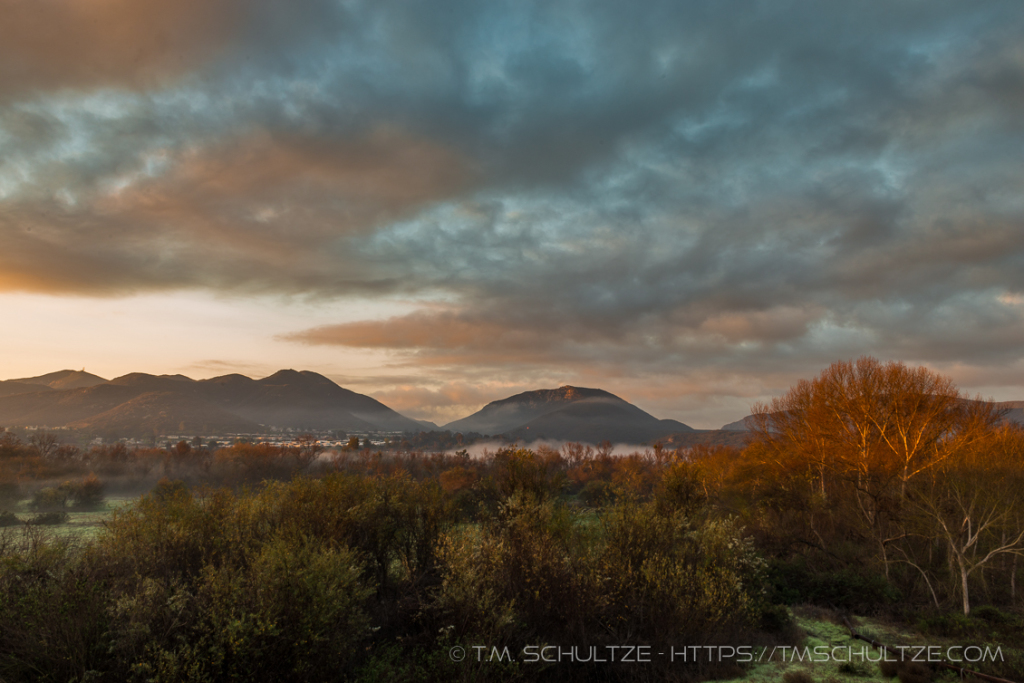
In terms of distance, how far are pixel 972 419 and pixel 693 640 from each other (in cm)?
3291

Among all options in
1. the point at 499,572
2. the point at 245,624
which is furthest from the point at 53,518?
the point at 499,572

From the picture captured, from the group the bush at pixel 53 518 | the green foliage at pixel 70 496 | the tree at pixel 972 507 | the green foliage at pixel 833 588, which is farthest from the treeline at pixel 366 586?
the green foliage at pixel 70 496

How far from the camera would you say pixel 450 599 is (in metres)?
16.5

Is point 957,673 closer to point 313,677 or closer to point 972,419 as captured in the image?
point 313,677

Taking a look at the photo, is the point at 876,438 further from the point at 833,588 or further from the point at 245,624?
the point at 245,624

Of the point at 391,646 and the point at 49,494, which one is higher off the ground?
the point at 391,646

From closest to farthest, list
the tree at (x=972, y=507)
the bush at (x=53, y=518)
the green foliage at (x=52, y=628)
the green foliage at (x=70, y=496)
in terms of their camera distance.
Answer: the green foliage at (x=52, y=628)
the tree at (x=972, y=507)
the bush at (x=53, y=518)
the green foliage at (x=70, y=496)

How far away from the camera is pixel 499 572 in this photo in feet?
57.4

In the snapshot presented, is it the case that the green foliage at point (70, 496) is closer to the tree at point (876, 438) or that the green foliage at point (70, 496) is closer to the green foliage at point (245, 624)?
the green foliage at point (245, 624)

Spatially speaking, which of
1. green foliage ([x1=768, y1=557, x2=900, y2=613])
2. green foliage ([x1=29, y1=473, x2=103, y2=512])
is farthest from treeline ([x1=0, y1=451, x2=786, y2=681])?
green foliage ([x1=29, y1=473, x2=103, y2=512])

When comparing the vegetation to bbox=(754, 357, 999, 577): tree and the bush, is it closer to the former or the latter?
bbox=(754, 357, 999, 577): tree

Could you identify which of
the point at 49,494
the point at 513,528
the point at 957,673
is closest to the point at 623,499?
the point at 513,528

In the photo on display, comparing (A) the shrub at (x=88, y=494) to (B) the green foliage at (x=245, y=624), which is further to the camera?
(A) the shrub at (x=88, y=494)

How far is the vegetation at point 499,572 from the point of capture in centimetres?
1282
